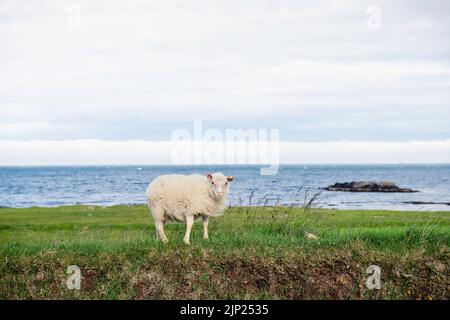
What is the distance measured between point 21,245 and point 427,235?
33.0 ft

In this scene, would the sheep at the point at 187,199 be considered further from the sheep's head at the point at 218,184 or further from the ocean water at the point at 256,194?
the ocean water at the point at 256,194

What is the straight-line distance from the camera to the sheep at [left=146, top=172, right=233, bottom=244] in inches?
519

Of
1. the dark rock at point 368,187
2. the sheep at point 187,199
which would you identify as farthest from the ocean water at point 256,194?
the dark rock at point 368,187

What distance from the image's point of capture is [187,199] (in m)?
13.3

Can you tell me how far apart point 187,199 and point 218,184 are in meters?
0.92

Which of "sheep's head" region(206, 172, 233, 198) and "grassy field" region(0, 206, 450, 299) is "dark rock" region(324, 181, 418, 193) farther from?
"grassy field" region(0, 206, 450, 299)

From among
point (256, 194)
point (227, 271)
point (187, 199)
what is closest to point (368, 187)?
point (256, 194)

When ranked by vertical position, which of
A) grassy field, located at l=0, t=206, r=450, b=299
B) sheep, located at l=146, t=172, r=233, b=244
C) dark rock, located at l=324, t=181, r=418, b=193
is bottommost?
dark rock, located at l=324, t=181, r=418, b=193

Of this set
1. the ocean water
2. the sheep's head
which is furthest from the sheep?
the ocean water

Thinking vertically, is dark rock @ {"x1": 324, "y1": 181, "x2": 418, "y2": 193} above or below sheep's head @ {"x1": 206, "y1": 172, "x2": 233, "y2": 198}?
below

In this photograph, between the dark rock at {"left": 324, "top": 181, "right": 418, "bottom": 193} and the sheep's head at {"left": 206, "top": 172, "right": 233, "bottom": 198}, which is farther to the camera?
the dark rock at {"left": 324, "top": 181, "right": 418, "bottom": 193}

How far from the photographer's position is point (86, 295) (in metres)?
10.5

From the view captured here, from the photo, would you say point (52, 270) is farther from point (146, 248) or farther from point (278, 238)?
point (278, 238)
